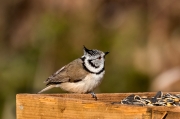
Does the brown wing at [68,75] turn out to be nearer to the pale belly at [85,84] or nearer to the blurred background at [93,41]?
the pale belly at [85,84]

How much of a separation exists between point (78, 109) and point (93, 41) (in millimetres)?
4729

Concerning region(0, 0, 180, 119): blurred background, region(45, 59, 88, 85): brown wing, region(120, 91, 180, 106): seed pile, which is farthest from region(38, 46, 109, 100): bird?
region(0, 0, 180, 119): blurred background

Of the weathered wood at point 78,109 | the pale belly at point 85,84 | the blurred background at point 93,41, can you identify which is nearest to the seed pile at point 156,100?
the weathered wood at point 78,109

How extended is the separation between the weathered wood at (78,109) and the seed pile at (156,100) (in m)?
0.39

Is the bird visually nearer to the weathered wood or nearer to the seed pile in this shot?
the seed pile

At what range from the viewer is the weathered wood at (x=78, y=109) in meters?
3.54

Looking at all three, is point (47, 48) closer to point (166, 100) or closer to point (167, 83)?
point (167, 83)

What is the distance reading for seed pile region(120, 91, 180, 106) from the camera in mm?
4367

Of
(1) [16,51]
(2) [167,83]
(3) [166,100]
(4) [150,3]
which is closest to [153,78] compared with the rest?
(2) [167,83]

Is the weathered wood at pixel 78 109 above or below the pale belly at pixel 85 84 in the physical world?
below

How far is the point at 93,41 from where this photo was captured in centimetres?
862

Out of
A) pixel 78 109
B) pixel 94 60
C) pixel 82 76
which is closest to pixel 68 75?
pixel 82 76

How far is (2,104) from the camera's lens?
7535mm

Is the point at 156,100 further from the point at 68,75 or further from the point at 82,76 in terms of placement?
the point at 68,75
